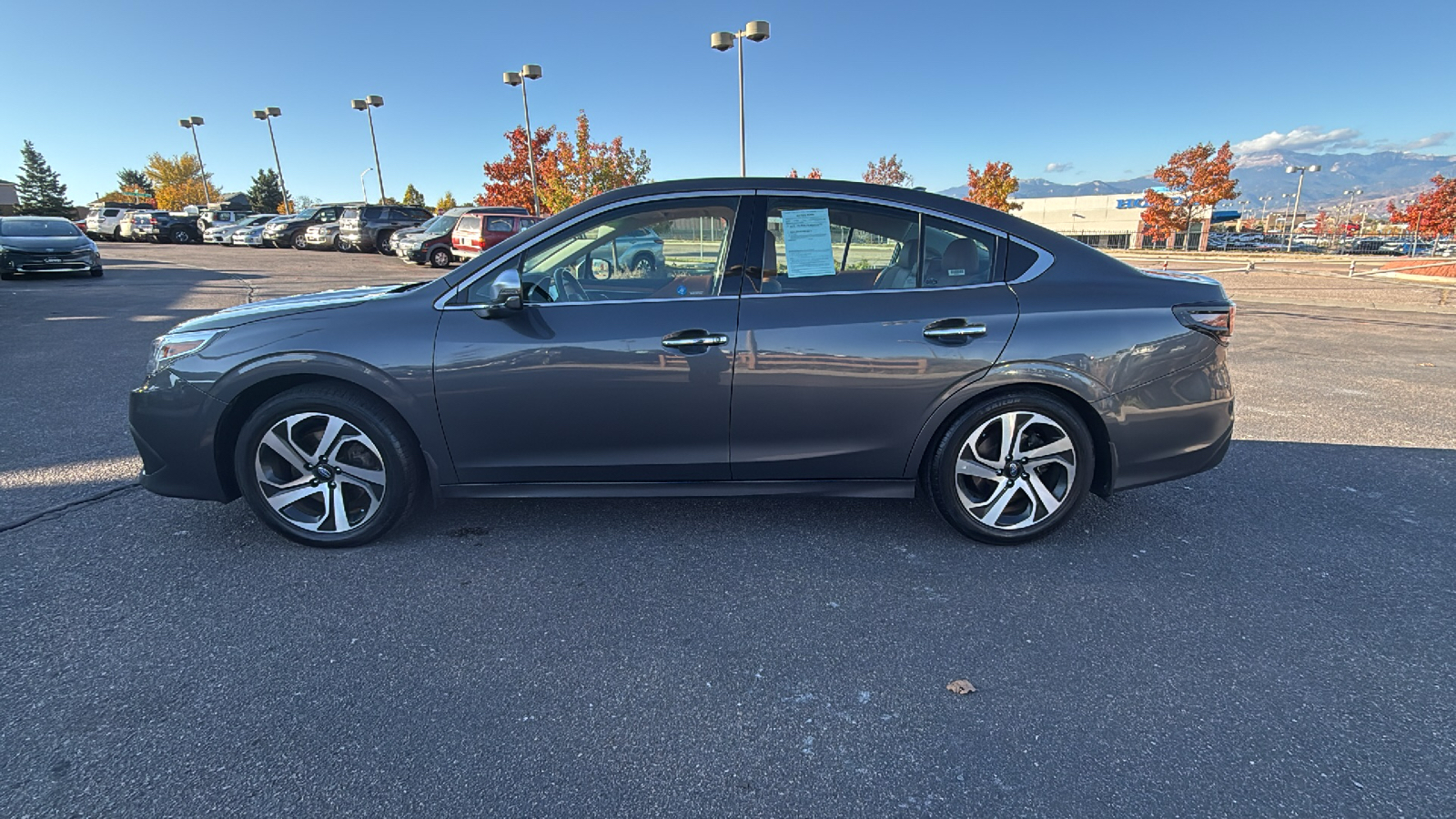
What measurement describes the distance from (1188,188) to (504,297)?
56576 mm

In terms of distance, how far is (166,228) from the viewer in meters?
33.6

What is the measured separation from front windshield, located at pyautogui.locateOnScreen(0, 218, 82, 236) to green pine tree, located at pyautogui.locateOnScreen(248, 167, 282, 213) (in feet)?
243

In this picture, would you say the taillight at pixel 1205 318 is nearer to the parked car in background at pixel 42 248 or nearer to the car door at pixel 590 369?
the car door at pixel 590 369

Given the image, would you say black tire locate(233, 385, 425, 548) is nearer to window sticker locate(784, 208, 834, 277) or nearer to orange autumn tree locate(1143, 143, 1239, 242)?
window sticker locate(784, 208, 834, 277)

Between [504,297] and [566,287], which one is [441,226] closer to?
[566,287]

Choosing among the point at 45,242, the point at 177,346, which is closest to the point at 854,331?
the point at 177,346

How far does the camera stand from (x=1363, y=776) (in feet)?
6.51

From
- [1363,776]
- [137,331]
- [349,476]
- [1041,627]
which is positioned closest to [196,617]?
[349,476]

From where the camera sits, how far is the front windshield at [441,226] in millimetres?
20312

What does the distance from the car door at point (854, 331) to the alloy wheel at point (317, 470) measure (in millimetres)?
1680

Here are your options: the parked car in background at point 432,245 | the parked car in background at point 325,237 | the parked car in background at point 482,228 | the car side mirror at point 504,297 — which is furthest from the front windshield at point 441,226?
the car side mirror at point 504,297

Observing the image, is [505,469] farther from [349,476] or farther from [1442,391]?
[1442,391]

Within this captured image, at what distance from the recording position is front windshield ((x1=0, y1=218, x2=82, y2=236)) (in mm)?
15320

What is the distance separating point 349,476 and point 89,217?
48.0m
